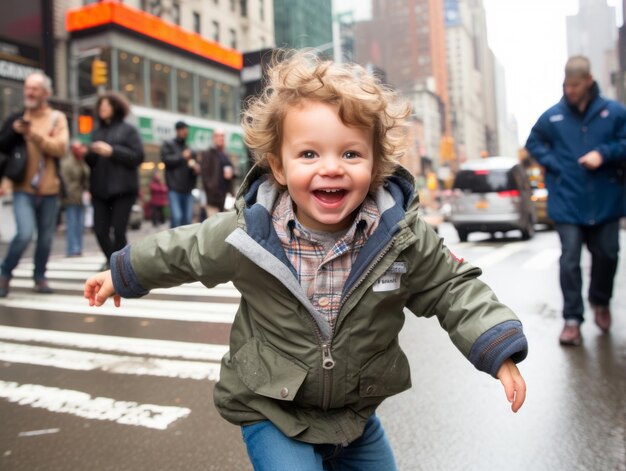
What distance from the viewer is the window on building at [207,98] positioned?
1308 inches

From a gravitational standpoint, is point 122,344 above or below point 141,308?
below

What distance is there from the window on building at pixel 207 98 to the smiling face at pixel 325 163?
3237 centimetres

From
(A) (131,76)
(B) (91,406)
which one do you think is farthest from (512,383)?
(A) (131,76)

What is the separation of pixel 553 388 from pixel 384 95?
231 cm

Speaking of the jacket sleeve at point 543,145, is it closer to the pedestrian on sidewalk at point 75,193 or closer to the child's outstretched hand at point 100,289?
the child's outstretched hand at point 100,289

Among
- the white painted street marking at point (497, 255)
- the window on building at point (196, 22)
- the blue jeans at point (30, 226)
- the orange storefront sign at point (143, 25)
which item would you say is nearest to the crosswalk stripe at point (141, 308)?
the blue jeans at point (30, 226)

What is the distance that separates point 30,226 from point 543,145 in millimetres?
4827

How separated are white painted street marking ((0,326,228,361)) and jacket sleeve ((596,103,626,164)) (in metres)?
2.94

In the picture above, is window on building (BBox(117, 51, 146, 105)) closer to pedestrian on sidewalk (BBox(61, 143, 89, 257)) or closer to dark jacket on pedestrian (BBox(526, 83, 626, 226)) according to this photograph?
pedestrian on sidewalk (BBox(61, 143, 89, 257))

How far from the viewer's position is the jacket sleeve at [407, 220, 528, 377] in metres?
1.74

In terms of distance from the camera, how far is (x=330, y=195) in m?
1.83

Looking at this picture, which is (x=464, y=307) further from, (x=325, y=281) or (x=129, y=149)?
(x=129, y=149)

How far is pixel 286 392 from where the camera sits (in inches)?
68.0

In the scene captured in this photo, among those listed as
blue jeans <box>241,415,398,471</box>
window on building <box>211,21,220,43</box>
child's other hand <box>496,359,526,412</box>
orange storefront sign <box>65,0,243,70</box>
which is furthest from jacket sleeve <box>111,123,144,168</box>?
window on building <box>211,21,220,43</box>
